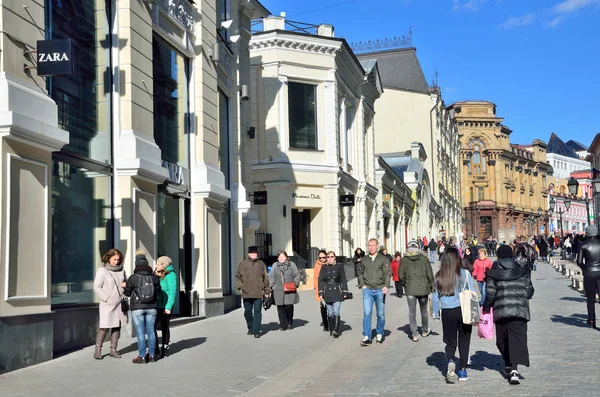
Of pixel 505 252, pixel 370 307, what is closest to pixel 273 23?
pixel 370 307

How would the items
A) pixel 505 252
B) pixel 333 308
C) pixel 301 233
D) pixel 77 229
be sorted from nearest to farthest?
pixel 505 252, pixel 77 229, pixel 333 308, pixel 301 233

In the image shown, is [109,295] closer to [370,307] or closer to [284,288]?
[370,307]

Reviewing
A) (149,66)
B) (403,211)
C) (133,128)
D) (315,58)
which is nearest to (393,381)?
(133,128)

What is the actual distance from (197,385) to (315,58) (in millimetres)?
23264

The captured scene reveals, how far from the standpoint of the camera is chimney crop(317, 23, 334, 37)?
104 ft

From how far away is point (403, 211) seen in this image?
2093 inches

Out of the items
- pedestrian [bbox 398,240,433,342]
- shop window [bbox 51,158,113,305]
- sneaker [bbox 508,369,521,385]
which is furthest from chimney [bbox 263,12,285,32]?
sneaker [bbox 508,369,521,385]

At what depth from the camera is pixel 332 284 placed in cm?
1384

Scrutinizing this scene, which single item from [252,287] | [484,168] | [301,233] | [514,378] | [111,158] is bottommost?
[514,378]

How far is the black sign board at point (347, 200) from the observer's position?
31688mm

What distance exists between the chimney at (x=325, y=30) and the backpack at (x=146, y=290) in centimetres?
2229

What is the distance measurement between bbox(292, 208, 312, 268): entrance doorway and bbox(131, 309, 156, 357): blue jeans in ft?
65.9

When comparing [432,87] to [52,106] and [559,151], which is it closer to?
[52,106]

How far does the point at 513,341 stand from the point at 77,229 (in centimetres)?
707
